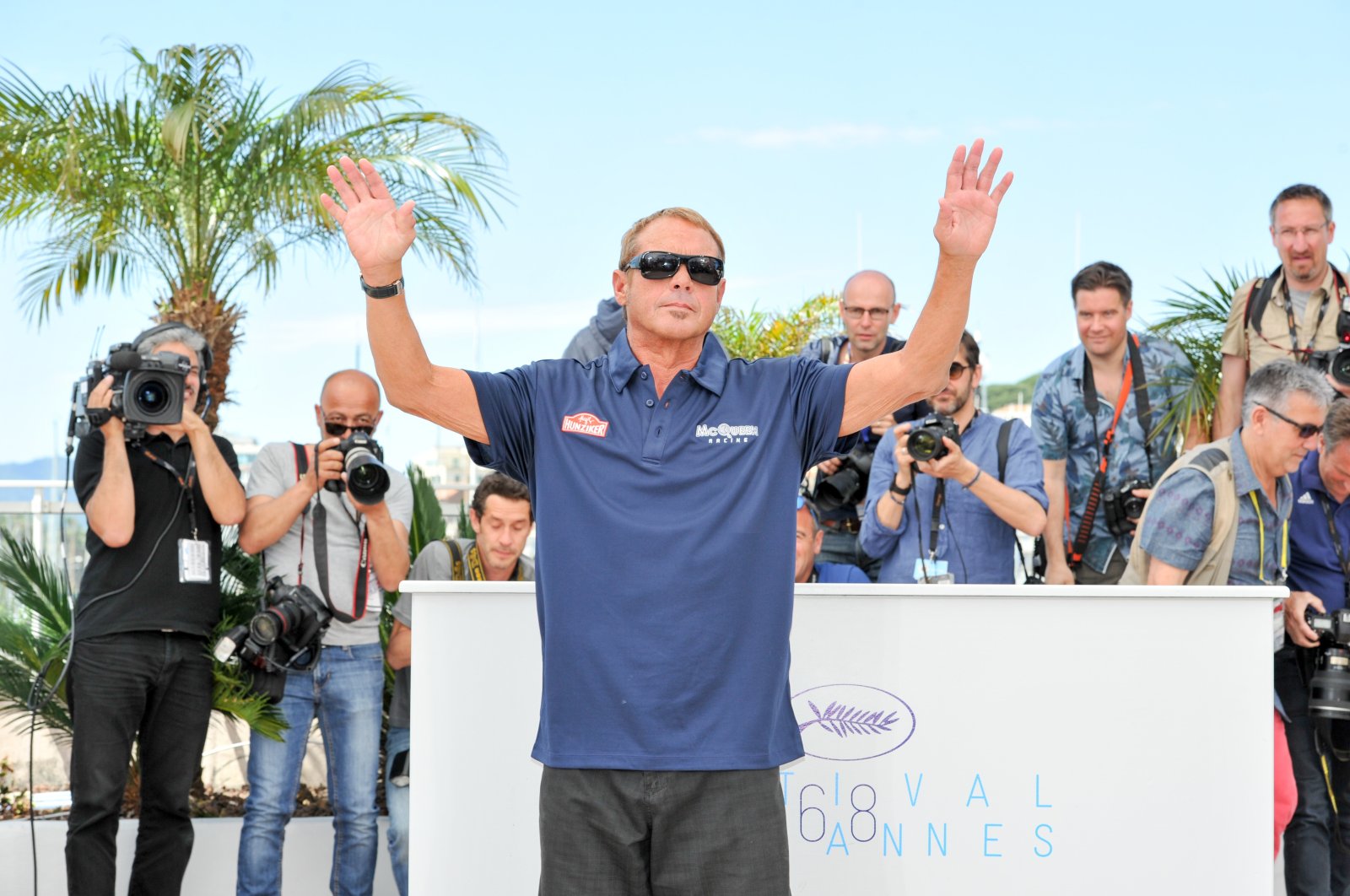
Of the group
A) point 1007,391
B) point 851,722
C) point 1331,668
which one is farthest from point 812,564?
point 1007,391

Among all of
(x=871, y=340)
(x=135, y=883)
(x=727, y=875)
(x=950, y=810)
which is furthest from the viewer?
(x=871, y=340)

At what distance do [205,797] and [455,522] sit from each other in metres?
1.66

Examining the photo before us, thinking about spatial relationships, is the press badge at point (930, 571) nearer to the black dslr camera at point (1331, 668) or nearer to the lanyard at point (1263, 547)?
the lanyard at point (1263, 547)

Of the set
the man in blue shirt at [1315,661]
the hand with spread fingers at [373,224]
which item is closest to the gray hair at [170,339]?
the hand with spread fingers at [373,224]

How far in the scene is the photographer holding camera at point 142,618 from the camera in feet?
13.5

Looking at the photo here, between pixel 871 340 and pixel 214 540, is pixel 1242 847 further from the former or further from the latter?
pixel 214 540

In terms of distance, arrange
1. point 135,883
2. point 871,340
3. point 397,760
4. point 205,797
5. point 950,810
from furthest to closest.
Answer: point 205,797 → point 871,340 → point 397,760 → point 135,883 → point 950,810

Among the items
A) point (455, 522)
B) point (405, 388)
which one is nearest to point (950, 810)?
point (405, 388)

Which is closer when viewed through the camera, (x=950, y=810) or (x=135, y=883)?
Result: (x=950, y=810)

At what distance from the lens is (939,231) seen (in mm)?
2469

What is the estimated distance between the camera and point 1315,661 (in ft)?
14.1

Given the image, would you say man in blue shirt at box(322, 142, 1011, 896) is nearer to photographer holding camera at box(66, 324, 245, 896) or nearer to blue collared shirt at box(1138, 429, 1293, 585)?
blue collared shirt at box(1138, 429, 1293, 585)

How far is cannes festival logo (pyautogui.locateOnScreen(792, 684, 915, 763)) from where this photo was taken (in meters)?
3.20

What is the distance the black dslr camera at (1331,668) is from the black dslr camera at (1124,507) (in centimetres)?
78
